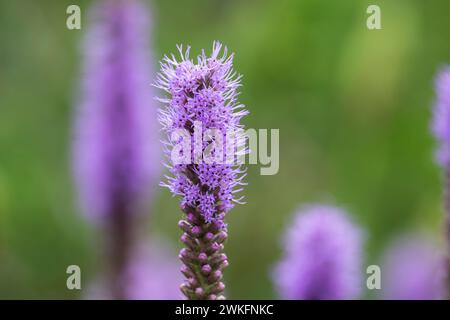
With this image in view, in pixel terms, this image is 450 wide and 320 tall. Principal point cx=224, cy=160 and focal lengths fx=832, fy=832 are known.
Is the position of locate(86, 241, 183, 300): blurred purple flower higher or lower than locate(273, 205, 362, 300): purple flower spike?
lower

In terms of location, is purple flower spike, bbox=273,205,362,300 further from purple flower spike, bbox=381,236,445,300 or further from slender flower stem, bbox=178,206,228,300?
purple flower spike, bbox=381,236,445,300

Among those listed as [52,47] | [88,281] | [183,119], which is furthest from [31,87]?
[183,119]

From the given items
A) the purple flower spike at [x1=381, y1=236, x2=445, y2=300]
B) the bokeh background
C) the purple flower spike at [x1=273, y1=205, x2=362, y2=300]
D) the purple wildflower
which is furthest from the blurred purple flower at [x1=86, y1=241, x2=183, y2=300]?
the purple flower spike at [x1=381, y1=236, x2=445, y2=300]

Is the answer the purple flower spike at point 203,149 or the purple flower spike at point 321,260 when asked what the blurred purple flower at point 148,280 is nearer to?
the purple flower spike at point 321,260

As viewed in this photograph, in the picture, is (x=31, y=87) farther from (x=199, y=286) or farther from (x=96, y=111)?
(x=199, y=286)

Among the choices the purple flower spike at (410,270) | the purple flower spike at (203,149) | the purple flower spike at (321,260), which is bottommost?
the purple flower spike at (410,270)

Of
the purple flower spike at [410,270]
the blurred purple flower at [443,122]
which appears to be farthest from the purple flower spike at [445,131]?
the purple flower spike at [410,270]
